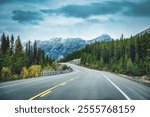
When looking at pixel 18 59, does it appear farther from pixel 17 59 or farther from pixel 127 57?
pixel 127 57

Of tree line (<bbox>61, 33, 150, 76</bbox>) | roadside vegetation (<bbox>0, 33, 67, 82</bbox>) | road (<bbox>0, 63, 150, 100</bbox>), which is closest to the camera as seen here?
road (<bbox>0, 63, 150, 100</bbox>)

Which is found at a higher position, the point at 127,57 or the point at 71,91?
the point at 71,91

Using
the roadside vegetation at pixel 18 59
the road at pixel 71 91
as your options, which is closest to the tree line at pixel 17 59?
the roadside vegetation at pixel 18 59

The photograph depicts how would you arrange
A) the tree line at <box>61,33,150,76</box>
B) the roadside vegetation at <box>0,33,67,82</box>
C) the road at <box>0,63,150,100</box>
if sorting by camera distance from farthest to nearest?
the roadside vegetation at <box>0,33,67,82</box>
the tree line at <box>61,33,150,76</box>
the road at <box>0,63,150,100</box>

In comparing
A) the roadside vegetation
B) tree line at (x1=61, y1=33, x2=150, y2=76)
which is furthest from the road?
the roadside vegetation

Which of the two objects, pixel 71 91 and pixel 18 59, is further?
pixel 18 59

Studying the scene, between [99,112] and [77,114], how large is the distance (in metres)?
0.71

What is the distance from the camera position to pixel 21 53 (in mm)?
139250

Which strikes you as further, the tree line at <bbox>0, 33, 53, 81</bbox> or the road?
the tree line at <bbox>0, 33, 53, 81</bbox>

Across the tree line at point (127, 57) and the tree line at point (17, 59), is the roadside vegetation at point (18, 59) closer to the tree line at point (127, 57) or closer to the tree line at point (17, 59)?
the tree line at point (17, 59)

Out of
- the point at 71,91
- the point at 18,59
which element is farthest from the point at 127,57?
the point at 71,91

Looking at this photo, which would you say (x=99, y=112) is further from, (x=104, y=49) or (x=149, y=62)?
(x=104, y=49)

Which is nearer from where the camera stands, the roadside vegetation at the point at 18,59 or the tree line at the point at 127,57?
the tree line at the point at 127,57

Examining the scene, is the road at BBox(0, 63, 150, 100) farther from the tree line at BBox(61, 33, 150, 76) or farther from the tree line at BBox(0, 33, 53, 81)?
the tree line at BBox(0, 33, 53, 81)
